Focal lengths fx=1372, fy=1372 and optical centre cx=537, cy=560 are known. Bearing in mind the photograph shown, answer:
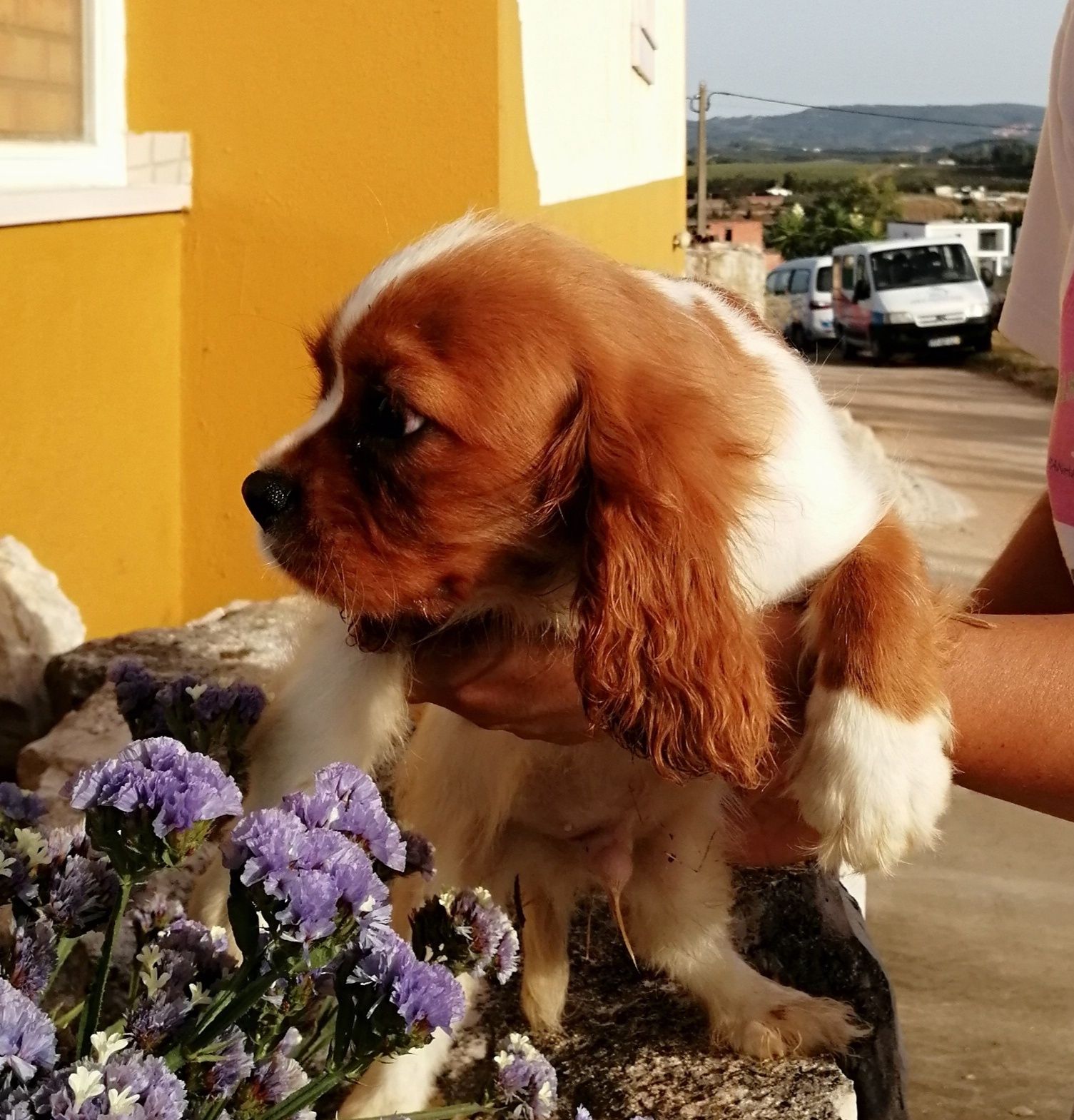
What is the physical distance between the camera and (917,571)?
6.38 ft

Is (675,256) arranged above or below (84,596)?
above

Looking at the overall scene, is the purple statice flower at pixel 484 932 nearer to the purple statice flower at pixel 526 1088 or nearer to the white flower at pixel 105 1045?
the purple statice flower at pixel 526 1088

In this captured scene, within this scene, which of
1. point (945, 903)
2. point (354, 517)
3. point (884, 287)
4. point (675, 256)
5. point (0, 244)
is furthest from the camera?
point (884, 287)

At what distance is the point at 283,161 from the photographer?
12.6 ft

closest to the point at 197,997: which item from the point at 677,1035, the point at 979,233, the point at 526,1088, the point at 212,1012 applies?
the point at 212,1012

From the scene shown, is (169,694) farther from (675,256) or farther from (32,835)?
(675,256)

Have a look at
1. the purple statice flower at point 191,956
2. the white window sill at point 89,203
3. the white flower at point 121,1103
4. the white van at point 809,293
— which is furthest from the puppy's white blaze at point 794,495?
the white van at point 809,293

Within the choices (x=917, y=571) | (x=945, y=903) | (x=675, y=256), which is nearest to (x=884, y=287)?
(x=675, y=256)

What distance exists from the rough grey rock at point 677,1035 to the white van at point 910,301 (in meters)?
24.8

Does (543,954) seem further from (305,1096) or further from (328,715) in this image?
(305,1096)

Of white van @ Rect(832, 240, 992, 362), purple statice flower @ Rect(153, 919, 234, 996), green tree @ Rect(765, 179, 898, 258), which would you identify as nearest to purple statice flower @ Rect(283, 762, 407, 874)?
purple statice flower @ Rect(153, 919, 234, 996)

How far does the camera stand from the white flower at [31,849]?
3.72 feet

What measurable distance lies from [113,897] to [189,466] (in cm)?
310

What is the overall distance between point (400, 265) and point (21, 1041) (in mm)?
1203
